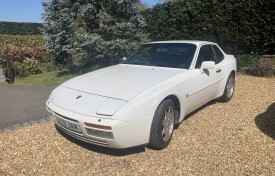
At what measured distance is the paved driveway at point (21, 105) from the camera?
551cm

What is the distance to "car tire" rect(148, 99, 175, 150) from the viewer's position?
3785mm

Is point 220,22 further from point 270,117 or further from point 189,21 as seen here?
point 270,117

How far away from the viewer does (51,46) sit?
36.7ft

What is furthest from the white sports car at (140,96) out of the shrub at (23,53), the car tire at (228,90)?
the shrub at (23,53)

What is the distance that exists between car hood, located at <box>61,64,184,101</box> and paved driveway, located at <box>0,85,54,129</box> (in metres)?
1.57

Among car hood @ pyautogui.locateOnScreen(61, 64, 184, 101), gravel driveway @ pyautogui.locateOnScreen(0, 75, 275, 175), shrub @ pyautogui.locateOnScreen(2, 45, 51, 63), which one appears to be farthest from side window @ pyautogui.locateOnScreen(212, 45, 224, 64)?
shrub @ pyautogui.locateOnScreen(2, 45, 51, 63)

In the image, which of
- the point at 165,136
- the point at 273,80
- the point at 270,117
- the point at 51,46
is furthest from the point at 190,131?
the point at 51,46

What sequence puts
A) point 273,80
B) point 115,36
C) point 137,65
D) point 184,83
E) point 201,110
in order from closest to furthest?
point 184,83, point 137,65, point 201,110, point 273,80, point 115,36

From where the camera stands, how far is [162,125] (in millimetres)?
3986

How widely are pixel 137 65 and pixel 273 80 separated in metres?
5.61

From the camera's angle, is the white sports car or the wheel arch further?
the wheel arch

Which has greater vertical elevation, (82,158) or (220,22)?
(220,22)

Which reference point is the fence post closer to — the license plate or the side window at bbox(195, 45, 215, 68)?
the license plate

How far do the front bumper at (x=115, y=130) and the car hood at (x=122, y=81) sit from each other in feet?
1.19
